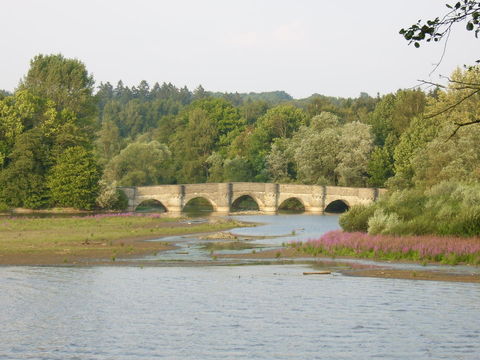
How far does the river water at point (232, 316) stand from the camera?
18.4 m

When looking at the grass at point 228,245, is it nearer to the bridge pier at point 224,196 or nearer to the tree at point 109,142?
the bridge pier at point 224,196

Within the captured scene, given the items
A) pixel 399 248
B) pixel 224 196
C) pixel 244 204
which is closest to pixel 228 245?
pixel 399 248

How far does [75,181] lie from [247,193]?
19998mm

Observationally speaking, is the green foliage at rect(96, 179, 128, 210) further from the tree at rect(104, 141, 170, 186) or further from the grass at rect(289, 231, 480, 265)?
the grass at rect(289, 231, 480, 265)

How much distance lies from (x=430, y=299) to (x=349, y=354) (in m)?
7.12

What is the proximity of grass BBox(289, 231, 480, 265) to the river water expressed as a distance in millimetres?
5457

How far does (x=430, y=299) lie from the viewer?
24219 mm

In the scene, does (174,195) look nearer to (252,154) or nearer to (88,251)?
(252,154)

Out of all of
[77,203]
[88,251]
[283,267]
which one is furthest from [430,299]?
[77,203]

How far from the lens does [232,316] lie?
22.3 metres

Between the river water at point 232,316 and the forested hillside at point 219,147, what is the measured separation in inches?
1232

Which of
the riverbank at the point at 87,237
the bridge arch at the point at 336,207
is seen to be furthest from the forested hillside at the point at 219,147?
the riverbank at the point at 87,237

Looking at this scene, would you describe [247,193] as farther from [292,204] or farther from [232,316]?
[232,316]

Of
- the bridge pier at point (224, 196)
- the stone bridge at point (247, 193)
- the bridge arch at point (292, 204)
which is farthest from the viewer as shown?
the bridge arch at point (292, 204)
